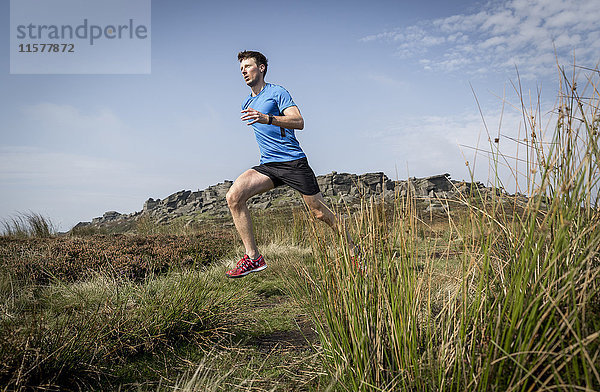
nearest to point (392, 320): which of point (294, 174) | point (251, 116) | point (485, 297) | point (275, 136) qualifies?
point (485, 297)

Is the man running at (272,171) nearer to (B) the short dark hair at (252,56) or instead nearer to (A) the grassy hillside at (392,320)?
(B) the short dark hair at (252,56)

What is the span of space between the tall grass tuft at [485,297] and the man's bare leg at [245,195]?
1.94 metres

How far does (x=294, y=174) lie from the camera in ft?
13.1

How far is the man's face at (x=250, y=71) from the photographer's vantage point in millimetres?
4383

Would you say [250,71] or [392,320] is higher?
[250,71]

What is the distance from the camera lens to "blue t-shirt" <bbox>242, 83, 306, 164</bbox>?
410 cm

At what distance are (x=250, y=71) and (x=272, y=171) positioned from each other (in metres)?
1.15

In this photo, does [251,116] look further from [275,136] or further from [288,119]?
[275,136]

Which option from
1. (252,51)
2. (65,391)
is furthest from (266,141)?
(65,391)

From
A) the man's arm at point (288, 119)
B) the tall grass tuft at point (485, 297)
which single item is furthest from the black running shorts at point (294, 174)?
the tall grass tuft at point (485, 297)

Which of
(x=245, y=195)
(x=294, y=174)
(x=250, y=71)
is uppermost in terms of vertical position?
(x=250, y=71)

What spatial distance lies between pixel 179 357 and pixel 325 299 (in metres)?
1.21

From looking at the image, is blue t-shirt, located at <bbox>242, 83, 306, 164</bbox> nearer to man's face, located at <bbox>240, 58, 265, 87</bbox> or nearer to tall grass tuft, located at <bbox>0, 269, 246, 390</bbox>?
man's face, located at <bbox>240, 58, 265, 87</bbox>

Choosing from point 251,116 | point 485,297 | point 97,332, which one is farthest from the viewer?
point 251,116
